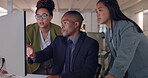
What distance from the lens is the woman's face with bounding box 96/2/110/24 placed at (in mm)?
1012

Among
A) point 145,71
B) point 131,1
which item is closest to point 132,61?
point 145,71

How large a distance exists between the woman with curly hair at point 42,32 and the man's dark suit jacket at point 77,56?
0.26ft

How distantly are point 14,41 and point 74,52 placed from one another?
47cm

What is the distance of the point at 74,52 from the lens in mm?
1195

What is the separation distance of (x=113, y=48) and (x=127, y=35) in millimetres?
155

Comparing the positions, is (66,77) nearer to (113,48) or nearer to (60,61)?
(60,61)

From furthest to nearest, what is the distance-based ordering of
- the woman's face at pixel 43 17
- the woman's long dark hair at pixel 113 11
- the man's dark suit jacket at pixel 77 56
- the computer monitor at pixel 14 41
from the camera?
the woman's face at pixel 43 17 → the man's dark suit jacket at pixel 77 56 → the woman's long dark hair at pixel 113 11 → the computer monitor at pixel 14 41

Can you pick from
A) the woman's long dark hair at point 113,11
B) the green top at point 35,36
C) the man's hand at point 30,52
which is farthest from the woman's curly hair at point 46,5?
the woman's long dark hair at point 113,11

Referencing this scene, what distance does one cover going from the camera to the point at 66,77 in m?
1.07

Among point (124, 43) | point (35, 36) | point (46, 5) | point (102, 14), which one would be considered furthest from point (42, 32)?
point (124, 43)

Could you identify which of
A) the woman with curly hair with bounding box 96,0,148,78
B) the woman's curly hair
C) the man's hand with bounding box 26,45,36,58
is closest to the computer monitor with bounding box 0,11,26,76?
the man's hand with bounding box 26,45,36,58

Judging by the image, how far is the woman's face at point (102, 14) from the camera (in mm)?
1012

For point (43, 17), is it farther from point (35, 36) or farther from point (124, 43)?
point (124, 43)

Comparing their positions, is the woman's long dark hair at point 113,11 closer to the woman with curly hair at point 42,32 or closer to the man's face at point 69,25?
the man's face at point 69,25
